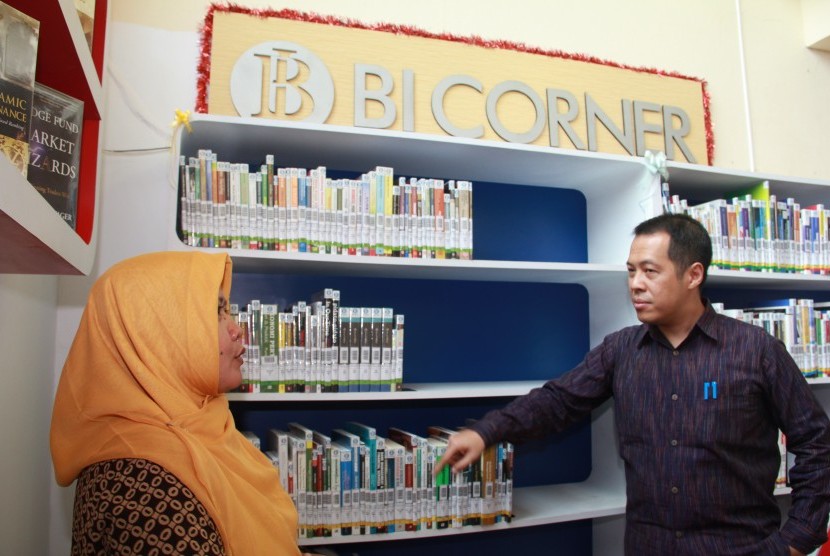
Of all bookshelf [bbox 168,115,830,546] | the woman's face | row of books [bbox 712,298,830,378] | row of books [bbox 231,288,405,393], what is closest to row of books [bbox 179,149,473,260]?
bookshelf [bbox 168,115,830,546]

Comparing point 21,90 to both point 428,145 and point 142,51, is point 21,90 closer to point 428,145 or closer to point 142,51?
point 428,145

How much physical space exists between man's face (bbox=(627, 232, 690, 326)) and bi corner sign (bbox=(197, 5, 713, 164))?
2.80ft

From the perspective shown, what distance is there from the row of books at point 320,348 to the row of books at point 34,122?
69 cm

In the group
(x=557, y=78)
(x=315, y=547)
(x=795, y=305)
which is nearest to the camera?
(x=315, y=547)

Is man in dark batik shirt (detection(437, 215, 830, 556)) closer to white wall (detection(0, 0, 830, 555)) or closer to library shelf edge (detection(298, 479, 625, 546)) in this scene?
library shelf edge (detection(298, 479, 625, 546))

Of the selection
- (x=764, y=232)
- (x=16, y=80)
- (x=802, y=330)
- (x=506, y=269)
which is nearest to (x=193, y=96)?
(x=506, y=269)

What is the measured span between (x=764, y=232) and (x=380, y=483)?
176 cm

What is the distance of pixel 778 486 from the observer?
226 centimetres

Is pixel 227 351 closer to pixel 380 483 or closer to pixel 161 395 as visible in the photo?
pixel 161 395

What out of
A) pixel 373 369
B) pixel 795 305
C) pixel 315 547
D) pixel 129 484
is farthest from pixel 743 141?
pixel 129 484

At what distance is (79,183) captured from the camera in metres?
1.25

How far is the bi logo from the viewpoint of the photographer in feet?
7.30

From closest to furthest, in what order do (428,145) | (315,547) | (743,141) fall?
(315,547)
(428,145)
(743,141)

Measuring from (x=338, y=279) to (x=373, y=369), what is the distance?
475mm
